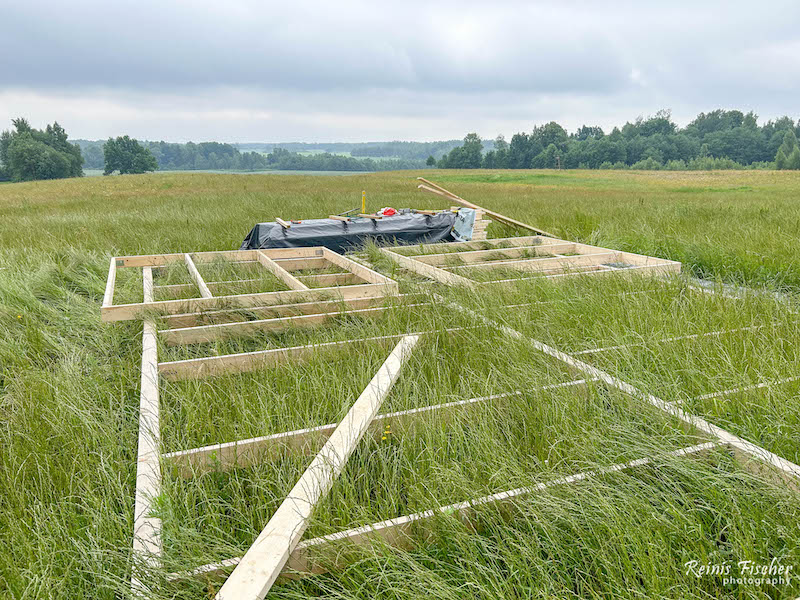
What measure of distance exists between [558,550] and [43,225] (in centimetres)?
1180

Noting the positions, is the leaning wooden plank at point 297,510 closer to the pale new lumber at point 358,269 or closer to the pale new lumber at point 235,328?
the pale new lumber at point 235,328

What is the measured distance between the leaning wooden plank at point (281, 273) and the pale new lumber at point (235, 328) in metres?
0.65

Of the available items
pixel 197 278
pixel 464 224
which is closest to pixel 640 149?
pixel 464 224

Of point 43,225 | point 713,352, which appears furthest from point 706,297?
point 43,225

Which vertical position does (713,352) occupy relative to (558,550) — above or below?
above

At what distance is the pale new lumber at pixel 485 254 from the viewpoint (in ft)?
21.0

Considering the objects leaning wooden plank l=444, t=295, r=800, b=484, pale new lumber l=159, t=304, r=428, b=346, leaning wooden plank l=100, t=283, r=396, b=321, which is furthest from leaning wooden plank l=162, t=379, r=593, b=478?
leaning wooden plank l=100, t=283, r=396, b=321

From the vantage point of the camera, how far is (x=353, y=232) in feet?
25.6

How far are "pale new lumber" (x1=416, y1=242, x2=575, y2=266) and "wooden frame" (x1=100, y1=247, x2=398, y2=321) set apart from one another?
108 cm

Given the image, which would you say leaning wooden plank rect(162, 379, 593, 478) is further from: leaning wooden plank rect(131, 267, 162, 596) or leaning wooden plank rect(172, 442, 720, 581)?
leaning wooden plank rect(172, 442, 720, 581)

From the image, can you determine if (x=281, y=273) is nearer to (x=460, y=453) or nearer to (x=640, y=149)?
(x=460, y=453)

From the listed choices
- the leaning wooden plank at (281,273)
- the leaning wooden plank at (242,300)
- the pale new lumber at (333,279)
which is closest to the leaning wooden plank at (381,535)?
the leaning wooden plank at (242,300)

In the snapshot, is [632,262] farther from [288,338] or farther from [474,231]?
[288,338]

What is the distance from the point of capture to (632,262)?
6086 millimetres
